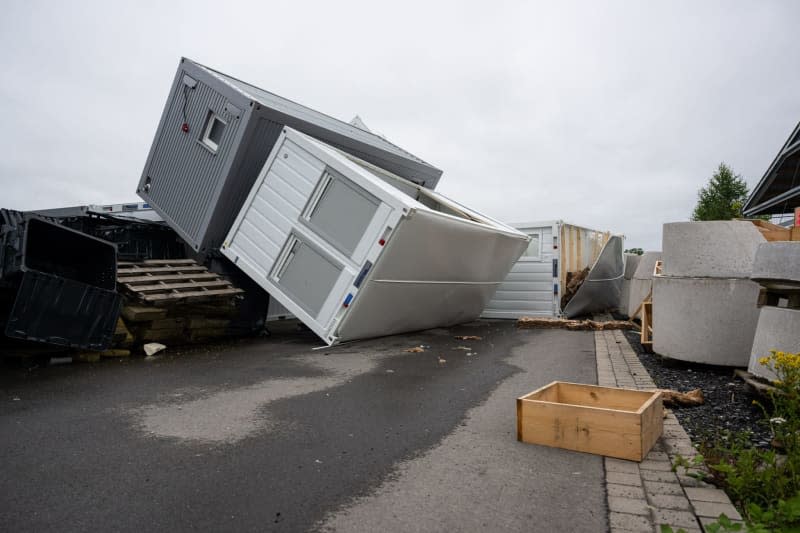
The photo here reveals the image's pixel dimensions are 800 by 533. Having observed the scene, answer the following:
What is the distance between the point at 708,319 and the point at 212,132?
7.92 m

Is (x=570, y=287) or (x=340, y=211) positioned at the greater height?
(x=340, y=211)

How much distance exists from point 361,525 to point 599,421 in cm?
182

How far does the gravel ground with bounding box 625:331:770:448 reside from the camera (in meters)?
4.12

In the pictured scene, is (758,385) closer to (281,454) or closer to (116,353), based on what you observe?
(281,454)

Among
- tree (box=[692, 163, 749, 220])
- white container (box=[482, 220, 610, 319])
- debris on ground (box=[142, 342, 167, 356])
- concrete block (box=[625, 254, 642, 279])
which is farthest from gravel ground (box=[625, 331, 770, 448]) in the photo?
tree (box=[692, 163, 749, 220])

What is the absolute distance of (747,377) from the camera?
4.88m

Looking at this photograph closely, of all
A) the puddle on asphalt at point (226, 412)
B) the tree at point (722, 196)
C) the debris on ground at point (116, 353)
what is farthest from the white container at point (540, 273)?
the tree at point (722, 196)

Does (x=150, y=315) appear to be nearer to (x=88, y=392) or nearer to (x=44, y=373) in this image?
(x=44, y=373)

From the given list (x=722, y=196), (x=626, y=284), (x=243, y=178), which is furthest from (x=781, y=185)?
(x=243, y=178)

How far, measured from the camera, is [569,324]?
1173 centimetres

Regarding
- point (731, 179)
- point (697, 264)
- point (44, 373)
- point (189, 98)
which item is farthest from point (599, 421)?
point (731, 179)

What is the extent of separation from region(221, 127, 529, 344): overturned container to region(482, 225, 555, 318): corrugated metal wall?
436 centimetres

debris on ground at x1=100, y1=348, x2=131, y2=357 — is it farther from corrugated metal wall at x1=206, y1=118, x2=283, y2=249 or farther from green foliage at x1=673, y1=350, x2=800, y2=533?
green foliage at x1=673, y1=350, x2=800, y2=533

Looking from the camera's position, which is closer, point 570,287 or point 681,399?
point 681,399
